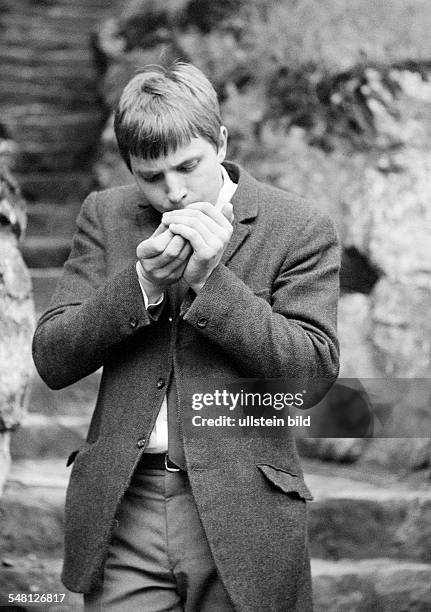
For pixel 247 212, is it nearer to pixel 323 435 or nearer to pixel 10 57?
pixel 323 435

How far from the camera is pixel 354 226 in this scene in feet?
13.0

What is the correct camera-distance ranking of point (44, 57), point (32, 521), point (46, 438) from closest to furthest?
point (32, 521) < point (46, 438) < point (44, 57)

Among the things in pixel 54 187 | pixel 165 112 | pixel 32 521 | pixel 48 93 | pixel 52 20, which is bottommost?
pixel 32 521

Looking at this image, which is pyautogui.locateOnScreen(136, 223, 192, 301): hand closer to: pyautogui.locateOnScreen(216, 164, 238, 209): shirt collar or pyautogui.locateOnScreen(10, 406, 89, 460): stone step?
pyautogui.locateOnScreen(216, 164, 238, 209): shirt collar

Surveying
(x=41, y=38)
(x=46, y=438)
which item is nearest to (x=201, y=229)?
(x=46, y=438)

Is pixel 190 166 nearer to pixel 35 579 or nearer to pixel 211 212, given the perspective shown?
pixel 211 212

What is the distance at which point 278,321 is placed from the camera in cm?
176

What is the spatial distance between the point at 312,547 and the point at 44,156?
10.9ft

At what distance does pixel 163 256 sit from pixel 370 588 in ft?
6.22

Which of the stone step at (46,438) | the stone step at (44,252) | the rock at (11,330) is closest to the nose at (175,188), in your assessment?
the rock at (11,330)

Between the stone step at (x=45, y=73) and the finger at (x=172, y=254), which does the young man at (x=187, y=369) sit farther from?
the stone step at (x=45, y=73)

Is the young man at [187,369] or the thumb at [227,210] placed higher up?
the thumb at [227,210]

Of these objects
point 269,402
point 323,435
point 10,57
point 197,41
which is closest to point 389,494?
point 323,435

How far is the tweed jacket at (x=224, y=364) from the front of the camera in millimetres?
1761
